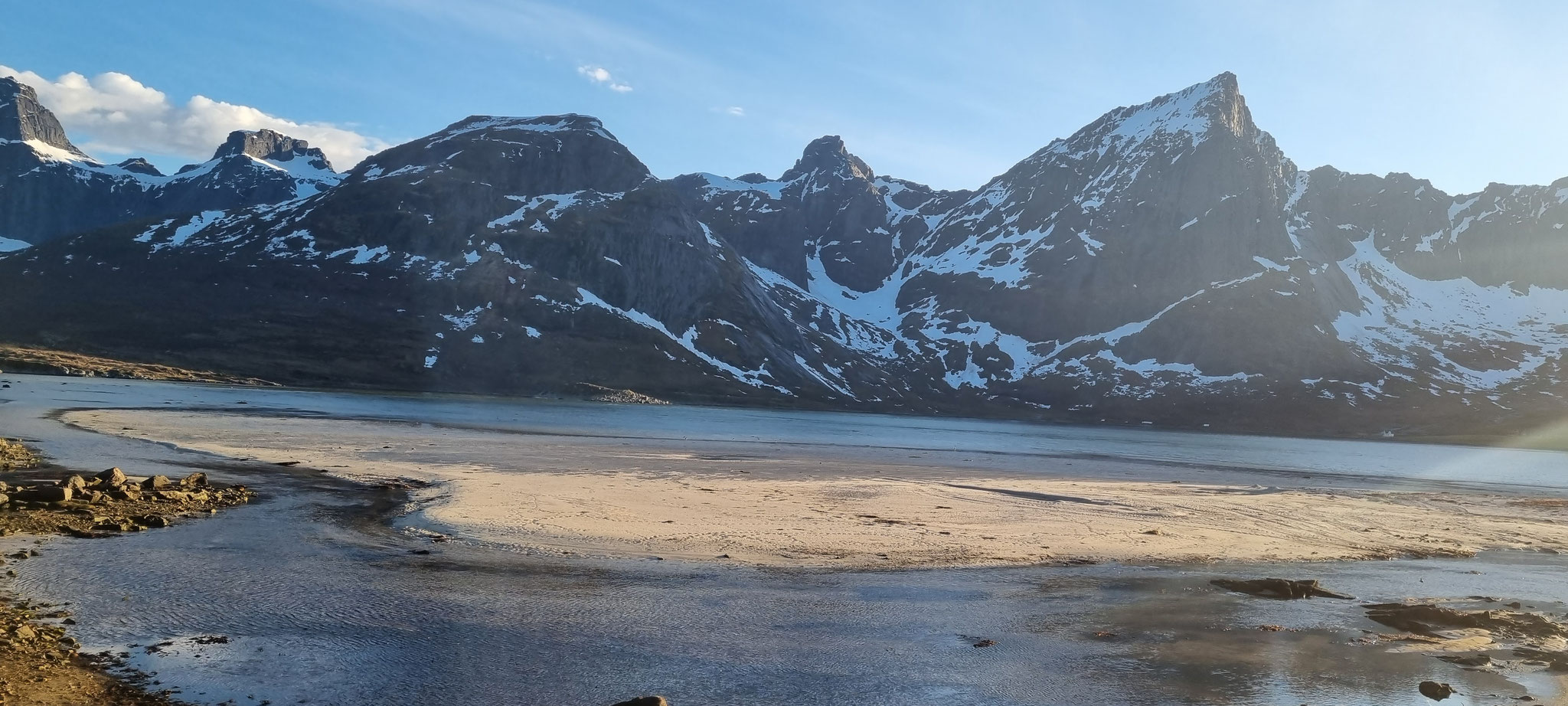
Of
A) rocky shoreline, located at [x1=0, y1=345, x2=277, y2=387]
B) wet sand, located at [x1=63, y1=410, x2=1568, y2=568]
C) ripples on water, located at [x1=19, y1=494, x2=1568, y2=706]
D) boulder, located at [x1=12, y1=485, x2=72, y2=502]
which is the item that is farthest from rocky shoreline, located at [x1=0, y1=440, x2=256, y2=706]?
rocky shoreline, located at [x1=0, y1=345, x2=277, y2=387]

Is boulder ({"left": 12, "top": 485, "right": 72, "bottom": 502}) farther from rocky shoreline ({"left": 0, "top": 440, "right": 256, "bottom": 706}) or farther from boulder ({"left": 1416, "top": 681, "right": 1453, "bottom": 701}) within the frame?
boulder ({"left": 1416, "top": 681, "right": 1453, "bottom": 701})

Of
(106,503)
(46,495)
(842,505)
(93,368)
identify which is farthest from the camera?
(93,368)

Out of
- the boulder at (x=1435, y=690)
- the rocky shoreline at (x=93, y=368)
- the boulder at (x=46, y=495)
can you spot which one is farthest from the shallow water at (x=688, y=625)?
the rocky shoreline at (x=93, y=368)

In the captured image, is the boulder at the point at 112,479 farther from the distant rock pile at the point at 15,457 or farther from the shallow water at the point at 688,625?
the distant rock pile at the point at 15,457

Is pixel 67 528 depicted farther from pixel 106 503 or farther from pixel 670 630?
pixel 670 630

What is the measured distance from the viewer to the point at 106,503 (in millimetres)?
31516

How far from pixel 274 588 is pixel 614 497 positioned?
790 inches

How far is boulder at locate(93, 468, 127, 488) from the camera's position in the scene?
33656 mm

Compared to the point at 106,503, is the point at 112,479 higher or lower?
higher

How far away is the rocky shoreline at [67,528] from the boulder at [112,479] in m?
0.03

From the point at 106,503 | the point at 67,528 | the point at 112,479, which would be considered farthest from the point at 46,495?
the point at 67,528

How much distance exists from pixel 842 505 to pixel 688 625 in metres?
23.6

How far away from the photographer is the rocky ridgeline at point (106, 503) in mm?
27609

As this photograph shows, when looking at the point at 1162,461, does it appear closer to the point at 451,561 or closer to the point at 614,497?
the point at 614,497
